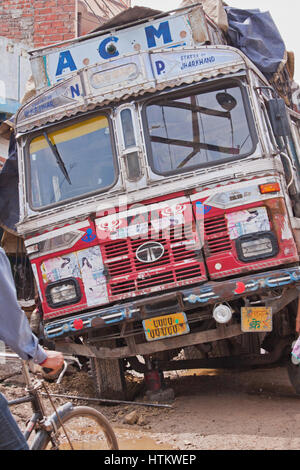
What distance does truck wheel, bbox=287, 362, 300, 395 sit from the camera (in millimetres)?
4981

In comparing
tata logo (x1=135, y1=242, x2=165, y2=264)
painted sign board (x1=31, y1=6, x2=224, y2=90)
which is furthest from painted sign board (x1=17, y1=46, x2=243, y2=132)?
tata logo (x1=135, y1=242, x2=165, y2=264)

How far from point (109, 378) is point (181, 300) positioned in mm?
1538


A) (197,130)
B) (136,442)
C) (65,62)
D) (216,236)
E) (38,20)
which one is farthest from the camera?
(38,20)

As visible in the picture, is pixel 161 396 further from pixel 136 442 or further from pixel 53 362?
pixel 53 362

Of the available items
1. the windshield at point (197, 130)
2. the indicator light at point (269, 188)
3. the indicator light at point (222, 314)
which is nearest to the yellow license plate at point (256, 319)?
the indicator light at point (222, 314)

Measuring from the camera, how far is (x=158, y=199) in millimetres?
4816

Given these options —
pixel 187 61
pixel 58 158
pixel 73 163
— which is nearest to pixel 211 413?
pixel 73 163

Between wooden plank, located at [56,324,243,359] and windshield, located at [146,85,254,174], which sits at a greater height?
windshield, located at [146,85,254,174]

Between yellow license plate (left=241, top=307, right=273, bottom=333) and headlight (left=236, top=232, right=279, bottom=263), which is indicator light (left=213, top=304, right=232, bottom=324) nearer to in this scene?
yellow license plate (left=241, top=307, right=273, bottom=333)

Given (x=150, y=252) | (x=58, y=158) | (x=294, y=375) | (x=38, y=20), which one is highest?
(x=38, y=20)

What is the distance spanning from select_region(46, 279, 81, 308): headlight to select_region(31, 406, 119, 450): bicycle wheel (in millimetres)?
2071

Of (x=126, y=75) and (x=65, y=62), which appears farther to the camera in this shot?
(x=65, y=62)

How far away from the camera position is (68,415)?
8.93ft

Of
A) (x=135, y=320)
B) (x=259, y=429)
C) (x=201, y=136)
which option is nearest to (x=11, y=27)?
(x=201, y=136)
